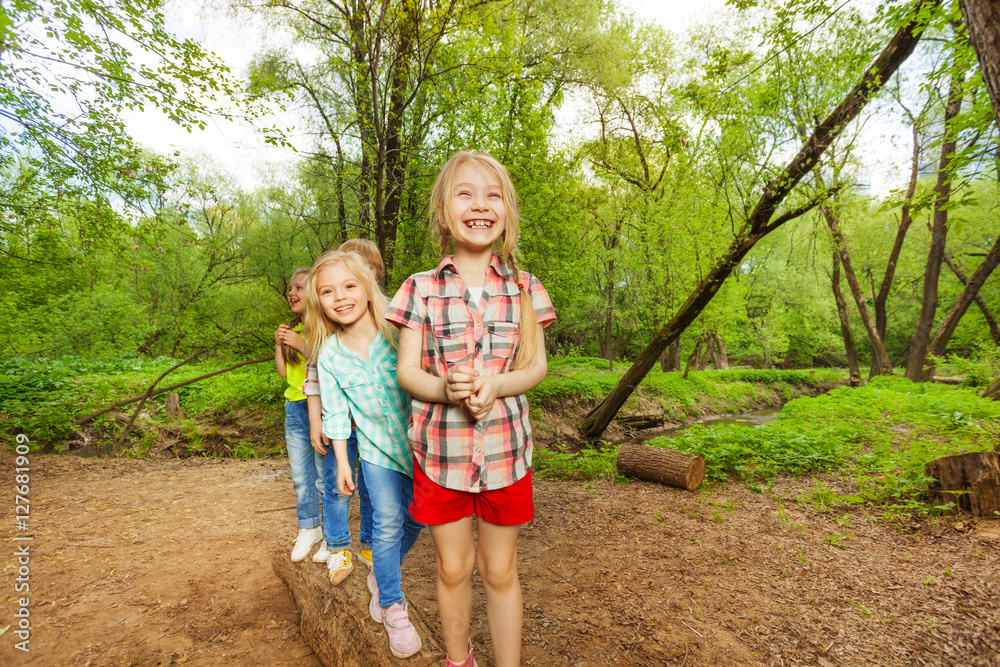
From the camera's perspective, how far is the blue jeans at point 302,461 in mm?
2953

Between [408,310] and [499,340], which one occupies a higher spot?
[408,310]

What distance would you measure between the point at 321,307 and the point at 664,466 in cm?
440

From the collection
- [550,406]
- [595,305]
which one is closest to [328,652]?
[550,406]

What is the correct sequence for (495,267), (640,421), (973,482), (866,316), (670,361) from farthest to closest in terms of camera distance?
(670,361), (866,316), (640,421), (973,482), (495,267)

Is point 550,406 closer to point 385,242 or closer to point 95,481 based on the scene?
point 385,242

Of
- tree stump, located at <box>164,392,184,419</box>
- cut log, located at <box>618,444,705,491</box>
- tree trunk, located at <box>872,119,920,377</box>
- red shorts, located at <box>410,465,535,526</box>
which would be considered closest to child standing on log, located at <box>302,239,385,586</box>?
red shorts, located at <box>410,465,535,526</box>

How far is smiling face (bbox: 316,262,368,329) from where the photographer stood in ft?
7.00

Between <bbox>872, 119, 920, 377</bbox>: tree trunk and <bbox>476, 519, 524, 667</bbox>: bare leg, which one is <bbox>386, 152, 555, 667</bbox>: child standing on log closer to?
<bbox>476, 519, 524, 667</bbox>: bare leg

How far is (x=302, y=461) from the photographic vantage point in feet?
9.89

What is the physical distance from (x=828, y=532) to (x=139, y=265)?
943 centimetres

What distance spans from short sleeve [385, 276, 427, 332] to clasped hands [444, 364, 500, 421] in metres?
0.31

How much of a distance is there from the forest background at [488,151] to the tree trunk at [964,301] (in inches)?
2.4

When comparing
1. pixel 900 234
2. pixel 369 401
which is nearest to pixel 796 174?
pixel 369 401

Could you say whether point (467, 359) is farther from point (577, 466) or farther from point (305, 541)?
point (577, 466)
